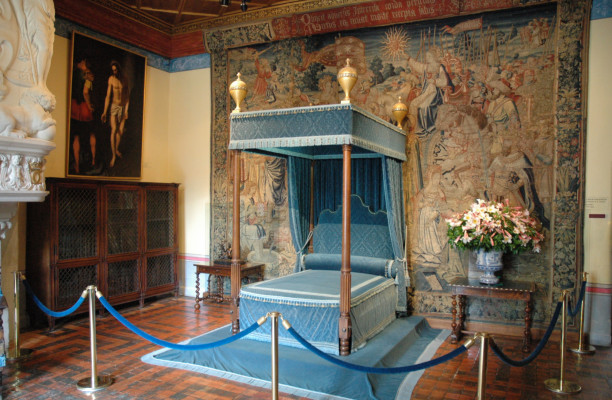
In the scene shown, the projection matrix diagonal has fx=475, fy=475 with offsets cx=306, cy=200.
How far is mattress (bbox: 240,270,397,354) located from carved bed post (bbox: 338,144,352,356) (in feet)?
0.35

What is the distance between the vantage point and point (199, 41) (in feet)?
26.3

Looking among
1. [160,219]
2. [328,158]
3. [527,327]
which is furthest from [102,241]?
[527,327]

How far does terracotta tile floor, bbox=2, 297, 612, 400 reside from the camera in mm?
4125

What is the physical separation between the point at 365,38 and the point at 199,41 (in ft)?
9.58

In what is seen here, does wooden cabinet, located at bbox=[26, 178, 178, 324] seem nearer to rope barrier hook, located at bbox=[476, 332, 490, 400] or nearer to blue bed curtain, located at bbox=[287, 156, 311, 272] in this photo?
blue bed curtain, located at bbox=[287, 156, 311, 272]

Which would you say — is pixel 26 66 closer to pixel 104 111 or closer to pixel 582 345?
pixel 104 111

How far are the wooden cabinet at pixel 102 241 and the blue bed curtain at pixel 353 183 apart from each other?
8.43 feet

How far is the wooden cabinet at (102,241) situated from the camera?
6059mm

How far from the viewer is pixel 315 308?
4848mm

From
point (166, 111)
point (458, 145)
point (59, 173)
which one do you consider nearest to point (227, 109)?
point (166, 111)

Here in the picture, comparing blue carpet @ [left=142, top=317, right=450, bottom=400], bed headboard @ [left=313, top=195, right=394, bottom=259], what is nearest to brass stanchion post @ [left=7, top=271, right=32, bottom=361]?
blue carpet @ [left=142, top=317, right=450, bottom=400]

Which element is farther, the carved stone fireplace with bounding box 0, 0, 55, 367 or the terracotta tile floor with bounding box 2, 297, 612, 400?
the carved stone fireplace with bounding box 0, 0, 55, 367

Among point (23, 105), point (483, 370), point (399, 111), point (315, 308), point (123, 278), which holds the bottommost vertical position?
point (123, 278)

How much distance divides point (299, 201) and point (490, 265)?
8.53 feet
